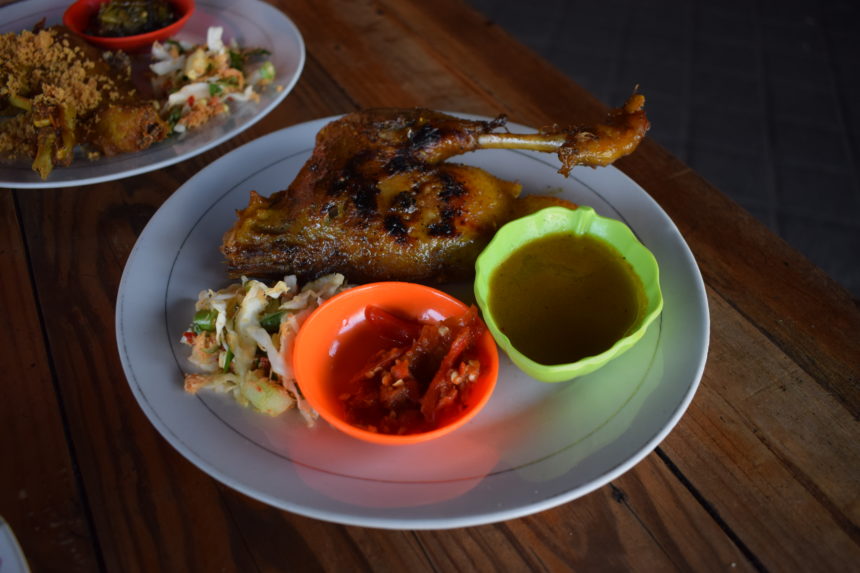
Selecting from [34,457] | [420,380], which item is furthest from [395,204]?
[34,457]

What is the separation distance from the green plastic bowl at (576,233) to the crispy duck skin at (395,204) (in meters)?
0.10

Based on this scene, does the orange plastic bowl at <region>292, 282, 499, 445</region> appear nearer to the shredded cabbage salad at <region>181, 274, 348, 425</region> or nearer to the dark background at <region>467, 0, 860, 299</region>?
the shredded cabbage salad at <region>181, 274, 348, 425</region>

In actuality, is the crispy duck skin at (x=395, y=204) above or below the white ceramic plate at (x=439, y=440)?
above

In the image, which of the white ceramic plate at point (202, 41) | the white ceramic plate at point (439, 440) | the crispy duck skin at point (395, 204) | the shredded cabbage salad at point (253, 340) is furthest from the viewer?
the white ceramic plate at point (202, 41)

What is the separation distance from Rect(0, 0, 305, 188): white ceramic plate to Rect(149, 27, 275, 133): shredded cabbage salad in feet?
0.15

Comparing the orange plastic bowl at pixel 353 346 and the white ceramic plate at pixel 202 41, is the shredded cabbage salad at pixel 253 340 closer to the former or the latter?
the orange plastic bowl at pixel 353 346

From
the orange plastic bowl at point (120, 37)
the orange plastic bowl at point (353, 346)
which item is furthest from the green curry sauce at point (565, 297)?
the orange plastic bowl at point (120, 37)

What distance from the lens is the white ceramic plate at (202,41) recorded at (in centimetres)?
241

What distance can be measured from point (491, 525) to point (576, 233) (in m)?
0.96

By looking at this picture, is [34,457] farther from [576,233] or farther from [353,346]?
[576,233]

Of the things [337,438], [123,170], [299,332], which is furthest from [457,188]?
[123,170]

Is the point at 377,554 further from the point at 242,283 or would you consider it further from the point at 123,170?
the point at 123,170

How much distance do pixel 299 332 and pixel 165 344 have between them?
44 cm

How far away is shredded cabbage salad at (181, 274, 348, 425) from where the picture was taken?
1799 millimetres
